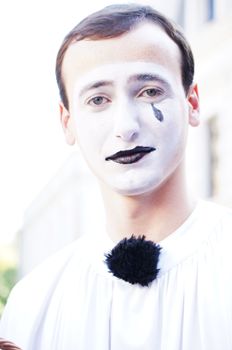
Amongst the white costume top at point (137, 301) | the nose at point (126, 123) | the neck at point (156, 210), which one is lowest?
the white costume top at point (137, 301)

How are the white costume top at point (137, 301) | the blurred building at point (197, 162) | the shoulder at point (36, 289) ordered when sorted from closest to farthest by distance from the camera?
the white costume top at point (137, 301), the shoulder at point (36, 289), the blurred building at point (197, 162)

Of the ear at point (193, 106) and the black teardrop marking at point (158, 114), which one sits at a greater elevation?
the ear at point (193, 106)

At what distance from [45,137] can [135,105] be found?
30 centimetres

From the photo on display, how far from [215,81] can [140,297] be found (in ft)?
1.71

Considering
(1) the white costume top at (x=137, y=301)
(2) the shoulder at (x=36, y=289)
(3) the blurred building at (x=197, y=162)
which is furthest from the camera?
(3) the blurred building at (x=197, y=162)

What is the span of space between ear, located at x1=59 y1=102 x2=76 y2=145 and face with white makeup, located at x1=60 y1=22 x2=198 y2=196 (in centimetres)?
7

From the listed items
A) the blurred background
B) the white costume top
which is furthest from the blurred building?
the white costume top

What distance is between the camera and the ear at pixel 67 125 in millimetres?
1617

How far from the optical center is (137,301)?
1501 millimetres

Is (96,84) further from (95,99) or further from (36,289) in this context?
(36,289)

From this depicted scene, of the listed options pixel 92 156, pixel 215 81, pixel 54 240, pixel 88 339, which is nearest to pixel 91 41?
pixel 92 156

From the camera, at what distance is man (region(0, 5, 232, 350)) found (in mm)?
1484

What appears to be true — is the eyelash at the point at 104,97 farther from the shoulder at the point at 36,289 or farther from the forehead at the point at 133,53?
the shoulder at the point at 36,289

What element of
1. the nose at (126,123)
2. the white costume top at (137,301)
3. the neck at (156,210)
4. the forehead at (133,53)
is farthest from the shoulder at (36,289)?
the forehead at (133,53)
